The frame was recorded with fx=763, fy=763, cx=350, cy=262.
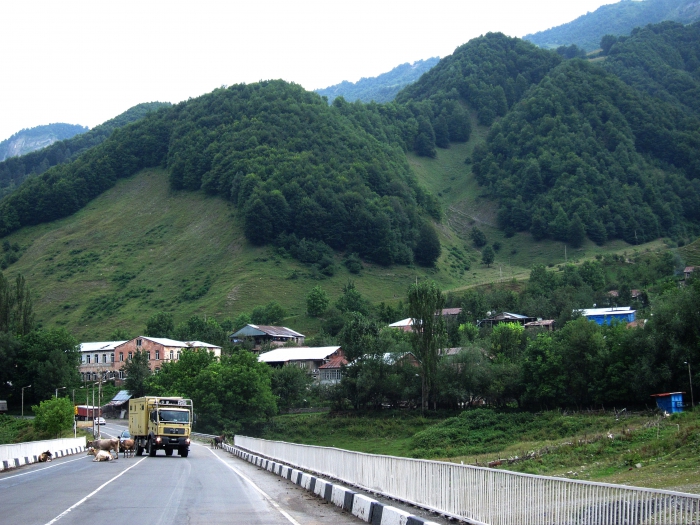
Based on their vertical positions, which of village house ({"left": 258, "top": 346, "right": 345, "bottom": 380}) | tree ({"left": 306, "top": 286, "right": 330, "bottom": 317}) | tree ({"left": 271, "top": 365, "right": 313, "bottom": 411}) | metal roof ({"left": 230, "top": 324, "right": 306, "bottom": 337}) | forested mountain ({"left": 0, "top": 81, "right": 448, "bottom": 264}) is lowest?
tree ({"left": 271, "top": 365, "right": 313, "bottom": 411})

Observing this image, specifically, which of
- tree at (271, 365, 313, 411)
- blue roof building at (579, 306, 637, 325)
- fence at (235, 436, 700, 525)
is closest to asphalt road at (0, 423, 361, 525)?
fence at (235, 436, 700, 525)

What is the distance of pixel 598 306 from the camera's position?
404 ft

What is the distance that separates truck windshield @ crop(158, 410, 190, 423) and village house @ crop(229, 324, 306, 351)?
78.3 m

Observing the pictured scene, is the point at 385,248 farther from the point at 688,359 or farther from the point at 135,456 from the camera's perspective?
the point at 135,456

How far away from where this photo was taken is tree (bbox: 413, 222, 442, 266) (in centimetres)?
16300

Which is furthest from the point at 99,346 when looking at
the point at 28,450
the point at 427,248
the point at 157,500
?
the point at 157,500

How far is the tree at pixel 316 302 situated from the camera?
431 feet

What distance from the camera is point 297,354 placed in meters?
109

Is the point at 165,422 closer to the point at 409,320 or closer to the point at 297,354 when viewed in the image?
the point at 297,354

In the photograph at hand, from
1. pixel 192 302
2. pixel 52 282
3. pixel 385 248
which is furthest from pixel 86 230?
pixel 385 248

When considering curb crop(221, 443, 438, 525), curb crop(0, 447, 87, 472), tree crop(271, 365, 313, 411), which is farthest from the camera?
tree crop(271, 365, 313, 411)

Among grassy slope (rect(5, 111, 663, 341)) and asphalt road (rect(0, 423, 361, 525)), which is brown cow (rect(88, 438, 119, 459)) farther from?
grassy slope (rect(5, 111, 663, 341))

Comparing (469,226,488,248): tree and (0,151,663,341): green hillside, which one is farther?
(469,226,488,248): tree

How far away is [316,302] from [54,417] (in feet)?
227
